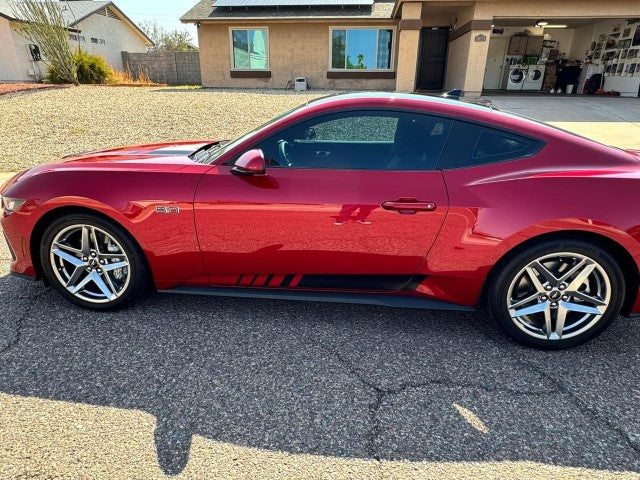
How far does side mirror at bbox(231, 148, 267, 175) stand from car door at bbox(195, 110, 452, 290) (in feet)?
0.25

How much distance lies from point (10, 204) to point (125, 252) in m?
0.91

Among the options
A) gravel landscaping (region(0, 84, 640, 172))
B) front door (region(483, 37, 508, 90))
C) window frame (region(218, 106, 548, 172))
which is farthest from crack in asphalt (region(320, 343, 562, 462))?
front door (region(483, 37, 508, 90))

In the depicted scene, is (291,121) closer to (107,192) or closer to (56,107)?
(107,192)

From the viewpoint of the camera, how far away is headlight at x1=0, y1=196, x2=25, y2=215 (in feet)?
9.73

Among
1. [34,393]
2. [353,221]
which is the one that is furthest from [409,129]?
[34,393]

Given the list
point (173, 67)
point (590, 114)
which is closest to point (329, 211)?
point (590, 114)

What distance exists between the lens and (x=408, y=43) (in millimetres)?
14938

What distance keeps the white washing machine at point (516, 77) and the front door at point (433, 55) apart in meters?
3.07

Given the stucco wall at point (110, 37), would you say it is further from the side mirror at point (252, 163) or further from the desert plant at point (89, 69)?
the side mirror at point (252, 163)

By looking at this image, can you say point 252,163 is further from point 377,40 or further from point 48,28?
point 48,28

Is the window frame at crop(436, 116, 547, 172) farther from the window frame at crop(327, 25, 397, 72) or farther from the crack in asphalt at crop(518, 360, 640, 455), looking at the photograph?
the window frame at crop(327, 25, 397, 72)

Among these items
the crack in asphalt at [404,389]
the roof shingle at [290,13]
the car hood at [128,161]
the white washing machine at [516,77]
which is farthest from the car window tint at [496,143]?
the white washing machine at [516,77]

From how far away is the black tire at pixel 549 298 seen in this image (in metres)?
2.56

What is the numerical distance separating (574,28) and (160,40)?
4629 cm
